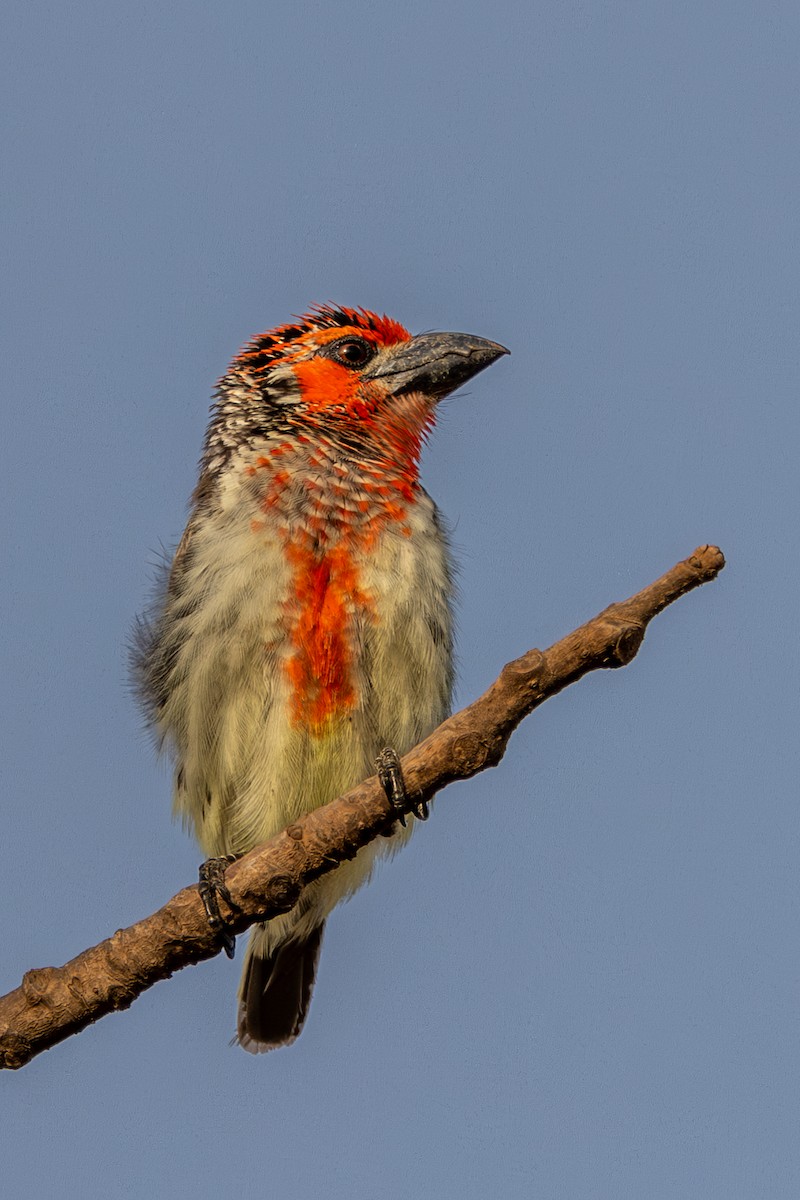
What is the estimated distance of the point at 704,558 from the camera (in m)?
3.96

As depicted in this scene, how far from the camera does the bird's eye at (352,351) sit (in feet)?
22.1

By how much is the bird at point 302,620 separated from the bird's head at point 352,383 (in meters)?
0.01

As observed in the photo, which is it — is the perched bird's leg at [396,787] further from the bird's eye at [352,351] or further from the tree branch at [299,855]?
the bird's eye at [352,351]

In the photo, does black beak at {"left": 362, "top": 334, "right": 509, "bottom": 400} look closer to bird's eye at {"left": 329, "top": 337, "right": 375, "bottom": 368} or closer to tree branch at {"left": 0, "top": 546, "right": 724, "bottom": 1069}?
bird's eye at {"left": 329, "top": 337, "right": 375, "bottom": 368}

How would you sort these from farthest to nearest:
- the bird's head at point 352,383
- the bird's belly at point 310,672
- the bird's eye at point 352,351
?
the bird's eye at point 352,351 < the bird's head at point 352,383 < the bird's belly at point 310,672

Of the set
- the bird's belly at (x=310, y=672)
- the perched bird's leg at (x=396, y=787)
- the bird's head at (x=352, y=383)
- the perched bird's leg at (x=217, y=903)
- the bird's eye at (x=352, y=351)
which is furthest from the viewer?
the bird's eye at (x=352, y=351)

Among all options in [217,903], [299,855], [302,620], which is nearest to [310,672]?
[302,620]

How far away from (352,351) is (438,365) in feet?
1.41

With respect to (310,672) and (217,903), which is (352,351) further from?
(217,903)

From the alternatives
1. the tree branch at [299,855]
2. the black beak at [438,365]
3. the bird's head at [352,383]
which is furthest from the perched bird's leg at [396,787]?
the black beak at [438,365]

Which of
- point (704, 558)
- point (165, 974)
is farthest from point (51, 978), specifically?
point (704, 558)

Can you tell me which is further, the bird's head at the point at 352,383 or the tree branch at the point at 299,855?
the bird's head at the point at 352,383

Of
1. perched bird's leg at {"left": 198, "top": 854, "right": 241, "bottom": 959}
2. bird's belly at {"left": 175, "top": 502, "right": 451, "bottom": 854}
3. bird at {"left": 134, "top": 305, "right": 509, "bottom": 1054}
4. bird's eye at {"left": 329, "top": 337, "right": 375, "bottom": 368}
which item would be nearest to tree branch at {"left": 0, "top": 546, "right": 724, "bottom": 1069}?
perched bird's leg at {"left": 198, "top": 854, "right": 241, "bottom": 959}

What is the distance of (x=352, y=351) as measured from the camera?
675 cm
